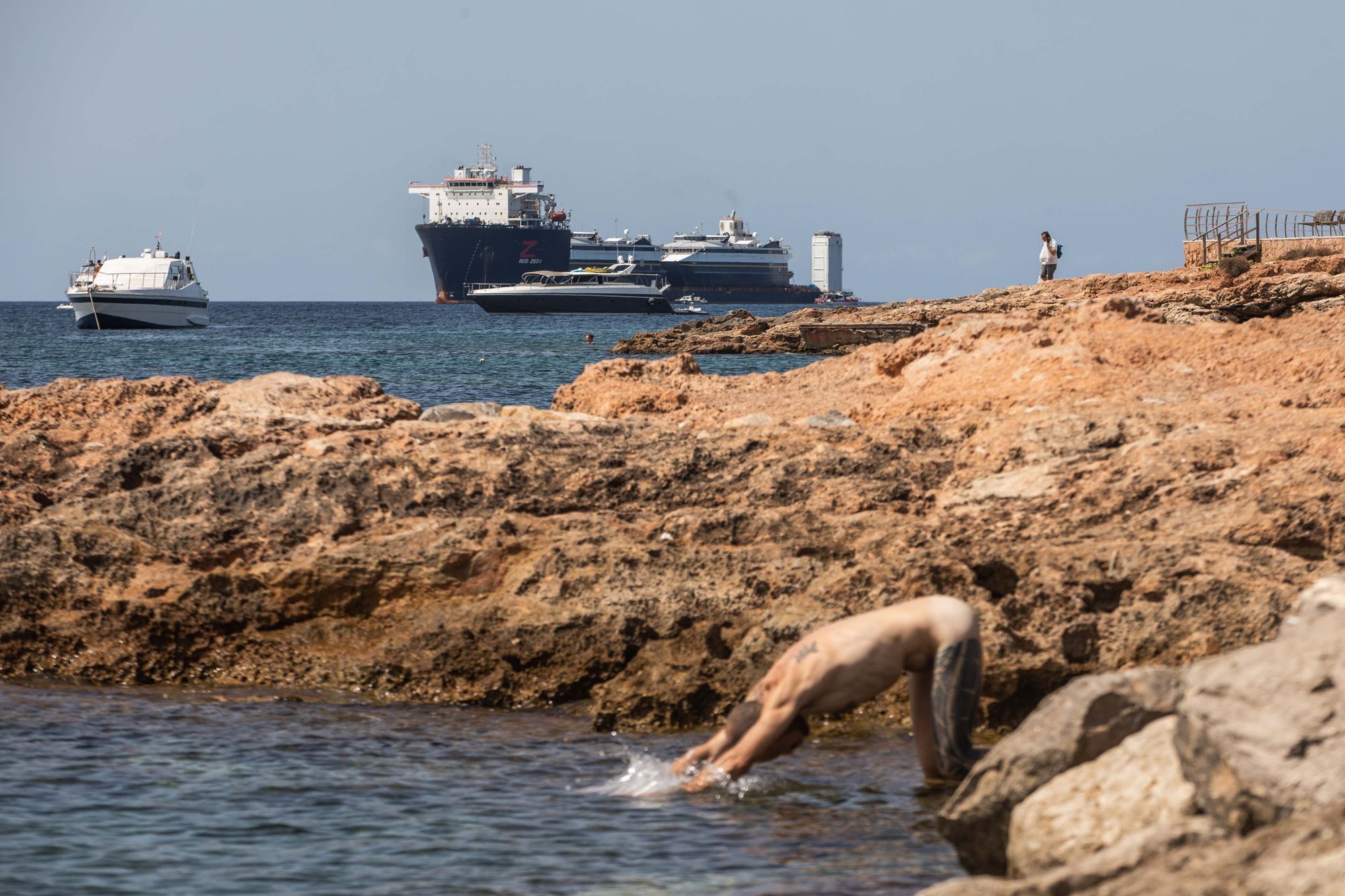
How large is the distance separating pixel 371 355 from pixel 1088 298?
2411 centimetres

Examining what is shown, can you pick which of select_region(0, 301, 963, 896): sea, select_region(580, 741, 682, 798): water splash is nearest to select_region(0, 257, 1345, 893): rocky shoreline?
select_region(0, 301, 963, 896): sea

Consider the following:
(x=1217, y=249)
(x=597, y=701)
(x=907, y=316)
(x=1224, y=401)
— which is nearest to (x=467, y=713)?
(x=597, y=701)

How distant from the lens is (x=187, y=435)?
8680 mm

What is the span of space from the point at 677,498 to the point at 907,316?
32402 millimetres

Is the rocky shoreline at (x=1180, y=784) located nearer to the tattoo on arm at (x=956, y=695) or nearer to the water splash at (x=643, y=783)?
the tattoo on arm at (x=956, y=695)

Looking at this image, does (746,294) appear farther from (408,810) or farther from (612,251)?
(408,810)

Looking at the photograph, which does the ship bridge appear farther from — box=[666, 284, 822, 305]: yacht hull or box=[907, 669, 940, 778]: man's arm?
box=[907, 669, 940, 778]: man's arm

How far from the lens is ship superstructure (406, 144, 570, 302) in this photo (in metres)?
125

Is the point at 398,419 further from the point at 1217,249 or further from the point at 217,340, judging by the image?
the point at 217,340

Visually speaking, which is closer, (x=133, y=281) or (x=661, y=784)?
(x=661, y=784)

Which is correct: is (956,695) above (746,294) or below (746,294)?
below

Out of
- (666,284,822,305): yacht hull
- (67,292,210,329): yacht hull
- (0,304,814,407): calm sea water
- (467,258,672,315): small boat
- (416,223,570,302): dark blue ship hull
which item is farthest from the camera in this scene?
(666,284,822,305): yacht hull

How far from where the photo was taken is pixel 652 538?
7293 mm

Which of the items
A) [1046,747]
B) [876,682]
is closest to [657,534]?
[876,682]
